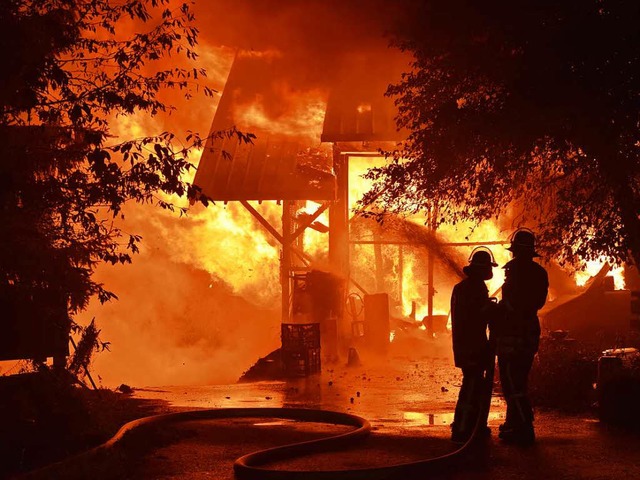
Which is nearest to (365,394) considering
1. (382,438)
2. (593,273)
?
(382,438)

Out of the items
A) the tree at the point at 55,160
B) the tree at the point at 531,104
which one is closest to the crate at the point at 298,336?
the tree at the point at 531,104

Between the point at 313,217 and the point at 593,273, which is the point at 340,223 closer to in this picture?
the point at 313,217

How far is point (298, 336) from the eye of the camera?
55.1ft

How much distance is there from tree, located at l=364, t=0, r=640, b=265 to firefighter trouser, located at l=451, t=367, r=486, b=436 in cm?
390

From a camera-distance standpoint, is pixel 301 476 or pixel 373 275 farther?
pixel 373 275

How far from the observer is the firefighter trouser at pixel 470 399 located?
8281 millimetres

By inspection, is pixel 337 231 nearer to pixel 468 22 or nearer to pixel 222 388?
pixel 222 388

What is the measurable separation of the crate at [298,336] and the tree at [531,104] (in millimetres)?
4732

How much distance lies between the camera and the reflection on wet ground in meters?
10.9

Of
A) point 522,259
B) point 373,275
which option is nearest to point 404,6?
point 522,259

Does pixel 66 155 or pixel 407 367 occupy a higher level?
pixel 66 155

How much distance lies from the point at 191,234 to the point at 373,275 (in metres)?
7.98

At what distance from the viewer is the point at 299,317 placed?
65.8ft

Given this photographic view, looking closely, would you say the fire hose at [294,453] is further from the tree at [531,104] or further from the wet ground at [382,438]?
the tree at [531,104]
